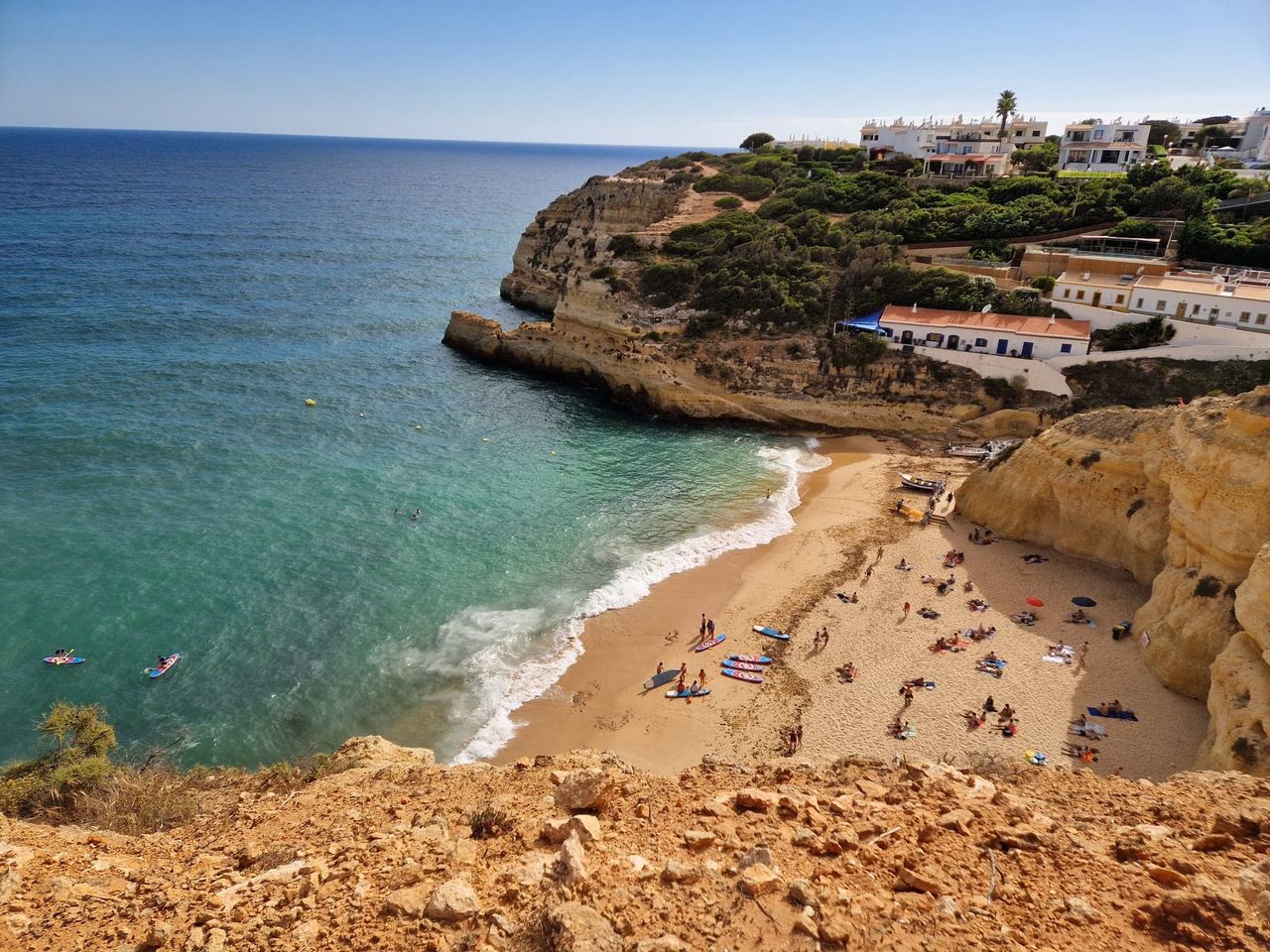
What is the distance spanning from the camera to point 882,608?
2598 cm

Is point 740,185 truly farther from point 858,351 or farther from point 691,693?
point 691,693

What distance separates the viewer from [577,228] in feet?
217

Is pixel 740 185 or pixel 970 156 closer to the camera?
pixel 740 185

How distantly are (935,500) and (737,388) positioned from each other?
15.1 metres

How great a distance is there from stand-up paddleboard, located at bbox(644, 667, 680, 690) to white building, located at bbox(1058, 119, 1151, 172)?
72.4 m

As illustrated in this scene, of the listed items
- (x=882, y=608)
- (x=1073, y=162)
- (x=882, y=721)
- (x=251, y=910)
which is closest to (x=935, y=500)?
(x=882, y=608)

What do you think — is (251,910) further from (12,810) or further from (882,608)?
(882,608)

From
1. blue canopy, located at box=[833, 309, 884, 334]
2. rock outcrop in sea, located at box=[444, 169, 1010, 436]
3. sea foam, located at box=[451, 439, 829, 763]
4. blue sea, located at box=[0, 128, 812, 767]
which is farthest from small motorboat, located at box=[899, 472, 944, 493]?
blue canopy, located at box=[833, 309, 884, 334]

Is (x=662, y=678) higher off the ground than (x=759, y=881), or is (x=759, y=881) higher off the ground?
(x=759, y=881)

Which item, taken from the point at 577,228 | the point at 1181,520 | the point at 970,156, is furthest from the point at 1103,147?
the point at 1181,520

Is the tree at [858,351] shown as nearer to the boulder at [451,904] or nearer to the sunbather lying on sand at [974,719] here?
the sunbather lying on sand at [974,719]

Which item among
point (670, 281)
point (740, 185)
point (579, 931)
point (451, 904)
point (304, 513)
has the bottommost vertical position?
point (304, 513)

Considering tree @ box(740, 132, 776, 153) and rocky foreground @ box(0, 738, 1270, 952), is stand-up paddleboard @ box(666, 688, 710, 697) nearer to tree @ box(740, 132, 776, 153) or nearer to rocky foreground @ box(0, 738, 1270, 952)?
rocky foreground @ box(0, 738, 1270, 952)

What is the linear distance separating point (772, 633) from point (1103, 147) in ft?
235
